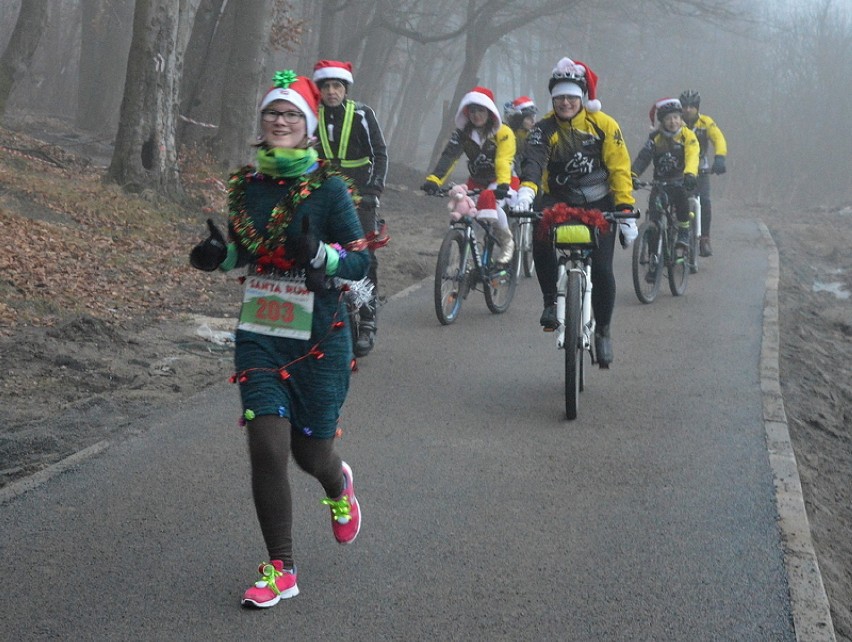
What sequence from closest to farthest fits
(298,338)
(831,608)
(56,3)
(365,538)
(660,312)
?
1. (298,338)
2. (831,608)
3. (365,538)
4. (660,312)
5. (56,3)

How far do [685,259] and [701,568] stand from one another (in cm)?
882

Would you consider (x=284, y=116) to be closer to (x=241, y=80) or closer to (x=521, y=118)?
(x=521, y=118)

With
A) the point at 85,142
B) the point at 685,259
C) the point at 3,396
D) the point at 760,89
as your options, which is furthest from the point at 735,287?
the point at 760,89

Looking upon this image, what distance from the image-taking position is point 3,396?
7730mm

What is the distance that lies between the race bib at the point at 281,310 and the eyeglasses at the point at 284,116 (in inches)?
22.6

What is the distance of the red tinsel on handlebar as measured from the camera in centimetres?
816

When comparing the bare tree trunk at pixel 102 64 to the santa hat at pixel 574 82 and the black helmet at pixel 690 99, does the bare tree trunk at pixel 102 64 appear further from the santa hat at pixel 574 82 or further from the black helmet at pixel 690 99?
the santa hat at pixel 574 82

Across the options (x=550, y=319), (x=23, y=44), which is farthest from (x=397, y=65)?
(x=550, y=319)

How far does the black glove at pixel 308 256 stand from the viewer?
175 inches

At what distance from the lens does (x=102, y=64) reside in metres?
27.6

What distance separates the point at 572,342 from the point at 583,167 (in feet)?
4.32

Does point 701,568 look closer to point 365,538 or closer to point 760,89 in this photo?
point 365,538

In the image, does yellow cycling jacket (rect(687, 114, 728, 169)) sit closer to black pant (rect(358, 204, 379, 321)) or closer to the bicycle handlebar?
black pant (rect(358, 204, 379, 321))

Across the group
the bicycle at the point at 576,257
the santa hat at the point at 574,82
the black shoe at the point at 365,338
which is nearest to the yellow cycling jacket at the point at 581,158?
the santa hat at the point at 574,82
